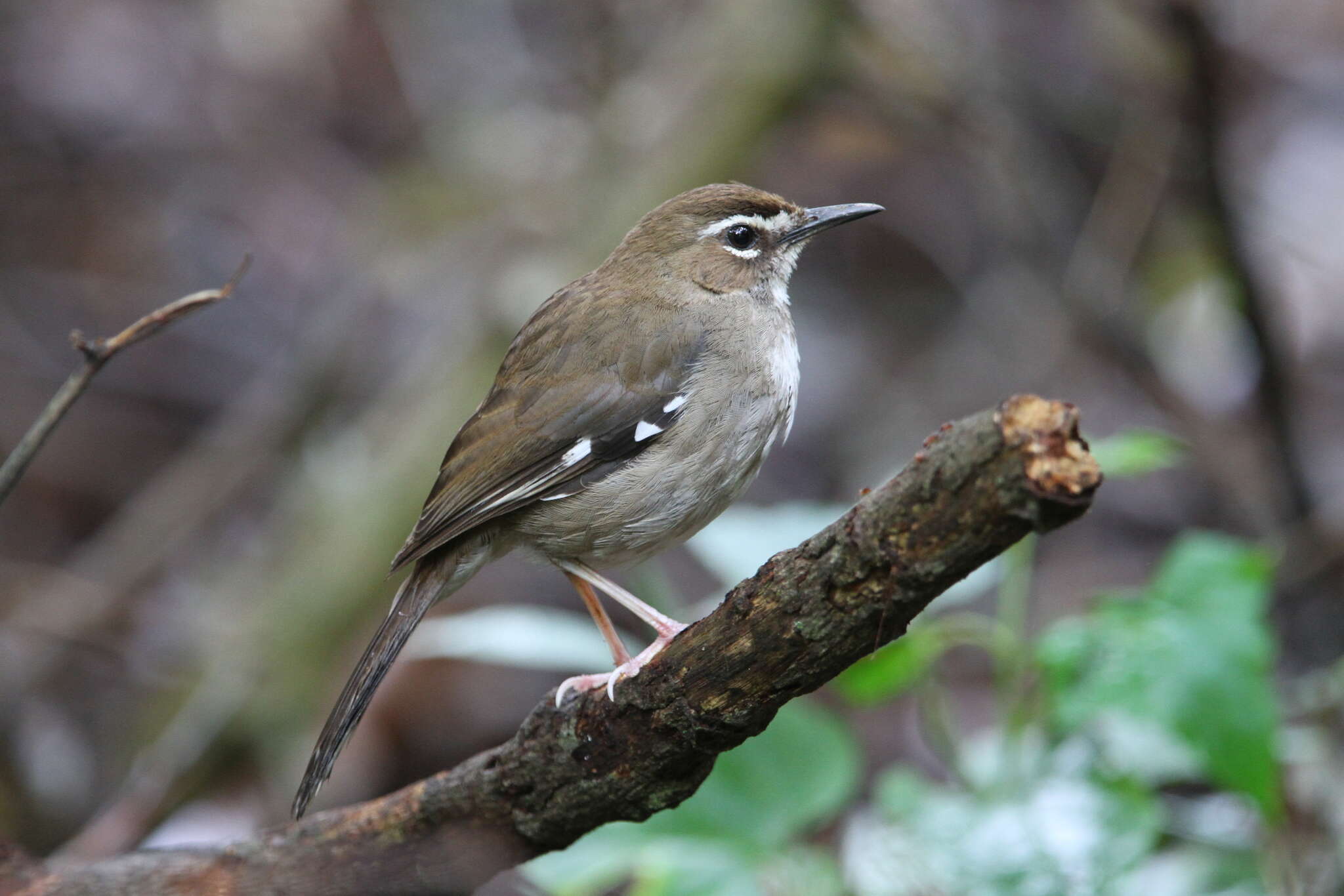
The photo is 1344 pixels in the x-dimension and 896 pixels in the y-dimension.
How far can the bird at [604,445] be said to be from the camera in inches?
150

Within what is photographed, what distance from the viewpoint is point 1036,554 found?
26.9ft

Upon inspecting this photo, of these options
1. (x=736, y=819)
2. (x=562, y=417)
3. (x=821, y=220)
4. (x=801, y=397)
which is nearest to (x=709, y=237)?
(x=821, y=220)

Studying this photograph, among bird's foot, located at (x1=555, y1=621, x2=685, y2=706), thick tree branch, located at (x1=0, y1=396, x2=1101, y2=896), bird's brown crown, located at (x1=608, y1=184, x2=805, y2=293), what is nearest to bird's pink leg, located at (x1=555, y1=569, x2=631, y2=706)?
bird's foot, located at (x1=555, y1=621, x2=685, y2=706)

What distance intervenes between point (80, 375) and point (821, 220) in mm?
2507

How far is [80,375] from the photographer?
3150mm

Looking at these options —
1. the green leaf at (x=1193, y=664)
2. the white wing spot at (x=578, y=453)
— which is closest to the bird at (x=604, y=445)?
the white wing spot at (x=578, y=453)

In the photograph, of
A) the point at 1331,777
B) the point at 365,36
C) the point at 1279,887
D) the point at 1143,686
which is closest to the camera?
the point at 1143,686

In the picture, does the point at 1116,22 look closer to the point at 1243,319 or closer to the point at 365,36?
the point at 1243,319

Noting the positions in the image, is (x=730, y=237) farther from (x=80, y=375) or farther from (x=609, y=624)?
(x=80, y=375)

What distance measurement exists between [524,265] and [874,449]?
281 centimetres

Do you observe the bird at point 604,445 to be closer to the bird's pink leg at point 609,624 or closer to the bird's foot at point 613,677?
the bird's pink leg at point 609,624

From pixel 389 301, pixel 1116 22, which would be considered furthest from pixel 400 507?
pixel 1116 22

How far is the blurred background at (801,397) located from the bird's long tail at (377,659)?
0.29 meters

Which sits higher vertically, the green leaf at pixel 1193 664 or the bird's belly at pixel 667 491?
the bird's belly at pixel 667 491
